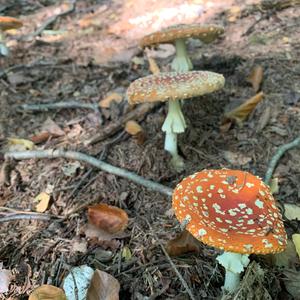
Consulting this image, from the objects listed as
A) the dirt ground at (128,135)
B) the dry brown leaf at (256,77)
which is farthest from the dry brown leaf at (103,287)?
the dry brown leaf at (256,77)

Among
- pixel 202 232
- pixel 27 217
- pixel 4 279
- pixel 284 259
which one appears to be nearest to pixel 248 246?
pixel 202 232

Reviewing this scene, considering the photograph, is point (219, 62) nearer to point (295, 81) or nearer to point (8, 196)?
point (295, 81)

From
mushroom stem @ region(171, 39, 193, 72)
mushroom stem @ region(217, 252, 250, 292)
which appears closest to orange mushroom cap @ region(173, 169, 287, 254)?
mushroom stem @ region(217, 252, 250, 292)

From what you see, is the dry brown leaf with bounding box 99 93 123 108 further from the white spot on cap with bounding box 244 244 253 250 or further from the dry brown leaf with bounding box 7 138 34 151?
the white spot on cap with bounding box 244 244 253 250

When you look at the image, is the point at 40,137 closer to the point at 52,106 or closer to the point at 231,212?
the point at 52,106

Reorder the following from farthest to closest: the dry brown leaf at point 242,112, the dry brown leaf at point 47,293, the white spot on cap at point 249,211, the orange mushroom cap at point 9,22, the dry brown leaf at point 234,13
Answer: the dry brown leaf at point 234,13 → the orange mushroom cap at point 9,22 → the dry brown leaf at point 242,112 → the dry brown leaf at point 47,293 → the white spot on cap at point 249,211

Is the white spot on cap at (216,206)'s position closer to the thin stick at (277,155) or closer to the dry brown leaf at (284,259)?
the dry brown leaf at (284,259)

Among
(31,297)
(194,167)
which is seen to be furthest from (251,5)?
(31,297)
